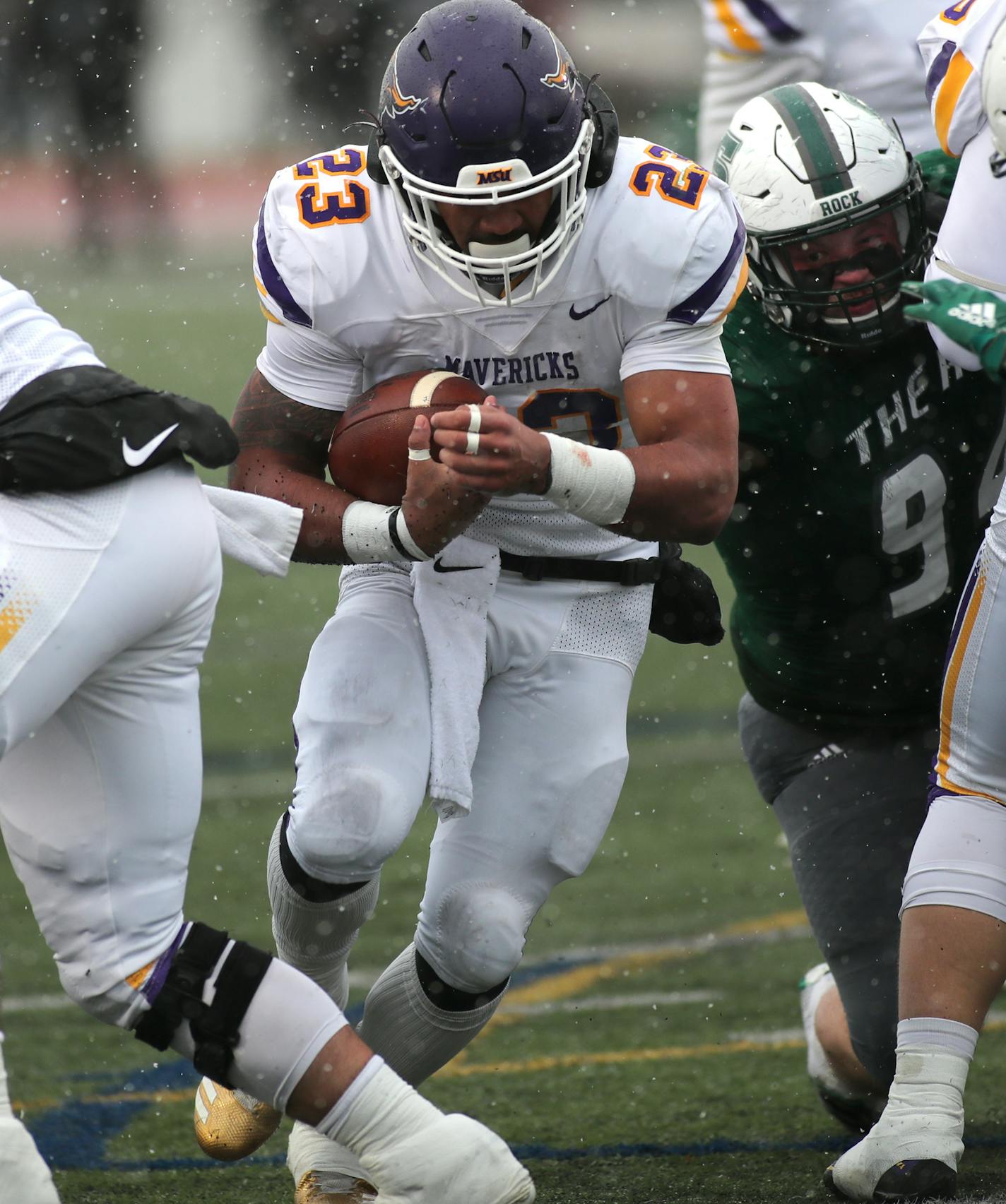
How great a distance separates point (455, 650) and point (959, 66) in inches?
50.0

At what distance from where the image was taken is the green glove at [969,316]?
2688mm

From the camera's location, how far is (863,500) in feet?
10.7

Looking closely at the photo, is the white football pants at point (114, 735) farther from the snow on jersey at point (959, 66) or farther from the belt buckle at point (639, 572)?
the snow on jersey at point (959, 66)

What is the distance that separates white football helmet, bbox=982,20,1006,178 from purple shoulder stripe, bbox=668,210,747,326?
16.8 inches

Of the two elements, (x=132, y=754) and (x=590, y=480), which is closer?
(x=132, y=754)

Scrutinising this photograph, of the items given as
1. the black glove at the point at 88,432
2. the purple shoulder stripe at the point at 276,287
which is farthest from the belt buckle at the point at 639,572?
the black glove at the point at 88,432

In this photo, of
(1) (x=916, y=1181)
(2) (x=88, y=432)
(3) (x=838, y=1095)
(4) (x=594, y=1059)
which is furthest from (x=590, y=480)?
(4) (x=594, y=1059)

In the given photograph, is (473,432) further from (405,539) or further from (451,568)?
(451,568)

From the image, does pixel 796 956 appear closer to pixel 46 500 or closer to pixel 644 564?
pixel 644 564

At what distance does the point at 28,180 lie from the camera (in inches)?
821

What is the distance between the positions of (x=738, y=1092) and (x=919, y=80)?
267 cm

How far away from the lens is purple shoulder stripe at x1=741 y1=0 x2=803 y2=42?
4.93 meters

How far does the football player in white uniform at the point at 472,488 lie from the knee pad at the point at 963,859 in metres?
0.52

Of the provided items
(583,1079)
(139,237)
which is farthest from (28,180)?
(583,1079)
